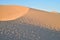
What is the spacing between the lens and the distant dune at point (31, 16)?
74 cm

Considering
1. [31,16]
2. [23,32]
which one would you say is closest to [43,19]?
[31,16]

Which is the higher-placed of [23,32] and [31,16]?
[31,16]

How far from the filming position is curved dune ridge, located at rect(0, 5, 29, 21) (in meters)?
0.76

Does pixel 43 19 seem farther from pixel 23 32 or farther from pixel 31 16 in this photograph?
pixel 23 32

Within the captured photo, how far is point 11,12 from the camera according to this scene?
2.67 ft

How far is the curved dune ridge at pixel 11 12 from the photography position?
2.49 ft

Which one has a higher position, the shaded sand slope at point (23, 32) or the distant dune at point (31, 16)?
the distant dune at point (31, 16)

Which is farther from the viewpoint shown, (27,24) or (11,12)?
(11,12)

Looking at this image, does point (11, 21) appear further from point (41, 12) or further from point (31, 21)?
point (41, 12)

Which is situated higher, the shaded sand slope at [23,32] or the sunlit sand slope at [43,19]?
the sunlit sand slope at [43,19]

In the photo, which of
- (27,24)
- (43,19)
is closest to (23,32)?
(27,24)

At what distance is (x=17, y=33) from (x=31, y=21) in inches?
5.7

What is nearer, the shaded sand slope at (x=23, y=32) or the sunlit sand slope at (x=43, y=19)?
the shaded sand slope at (x=23, y=32)

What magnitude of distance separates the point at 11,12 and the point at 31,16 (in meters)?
0.15
